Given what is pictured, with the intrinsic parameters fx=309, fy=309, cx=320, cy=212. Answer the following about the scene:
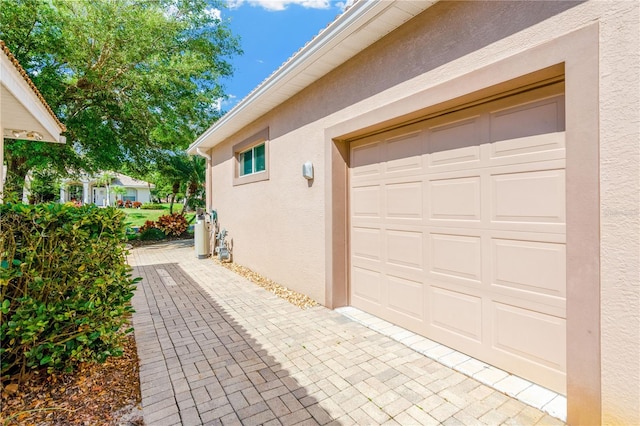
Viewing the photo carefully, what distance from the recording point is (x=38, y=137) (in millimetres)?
6715

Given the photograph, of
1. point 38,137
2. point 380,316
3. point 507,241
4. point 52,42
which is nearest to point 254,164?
point 38,137

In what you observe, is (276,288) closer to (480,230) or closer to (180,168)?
(480,230)

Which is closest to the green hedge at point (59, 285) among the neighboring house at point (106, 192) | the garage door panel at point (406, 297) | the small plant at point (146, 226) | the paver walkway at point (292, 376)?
the paver walkway at point (292, 376)

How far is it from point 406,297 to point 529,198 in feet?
6.52

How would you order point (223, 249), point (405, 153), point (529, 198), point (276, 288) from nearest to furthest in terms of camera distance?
1. point (529, 198)
2. point (405, 153)
3. point (276, 288)
4. point (223, 249)

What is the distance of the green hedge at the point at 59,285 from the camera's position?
271 cm

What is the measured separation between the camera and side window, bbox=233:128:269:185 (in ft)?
24.6

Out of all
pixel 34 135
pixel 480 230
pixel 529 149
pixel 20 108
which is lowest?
pixel 480 230

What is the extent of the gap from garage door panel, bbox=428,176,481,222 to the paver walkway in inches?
64.9

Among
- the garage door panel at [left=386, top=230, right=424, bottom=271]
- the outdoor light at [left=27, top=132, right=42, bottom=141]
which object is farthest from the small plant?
the garage door panel at [left=386, top=230, right=424, bottom=271]

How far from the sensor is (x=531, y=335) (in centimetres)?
293

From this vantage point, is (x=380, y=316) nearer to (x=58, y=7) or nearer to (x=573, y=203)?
(x=573, y=203)

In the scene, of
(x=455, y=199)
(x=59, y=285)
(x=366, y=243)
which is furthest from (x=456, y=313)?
(x=59, y=285)

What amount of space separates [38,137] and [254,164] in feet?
15.3
